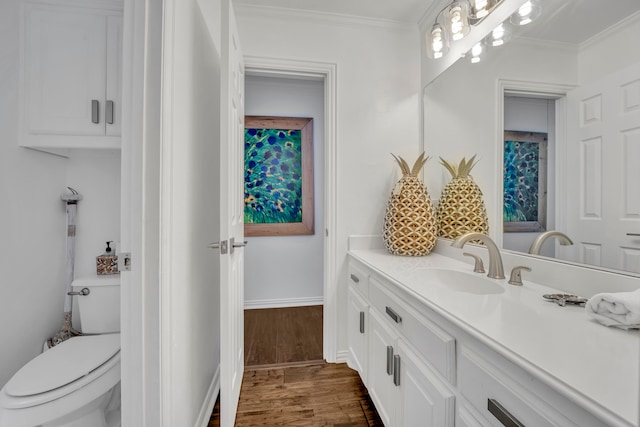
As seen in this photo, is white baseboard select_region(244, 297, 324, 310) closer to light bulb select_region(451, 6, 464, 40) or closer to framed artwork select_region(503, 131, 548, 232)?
framed artwork select_region(503, 131, 548, 232)

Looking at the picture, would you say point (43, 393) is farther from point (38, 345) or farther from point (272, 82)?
point (272, 82)

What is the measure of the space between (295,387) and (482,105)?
1.93 metres

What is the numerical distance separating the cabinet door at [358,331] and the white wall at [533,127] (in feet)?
2.60

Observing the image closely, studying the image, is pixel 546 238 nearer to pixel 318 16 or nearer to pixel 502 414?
pixel 502 414

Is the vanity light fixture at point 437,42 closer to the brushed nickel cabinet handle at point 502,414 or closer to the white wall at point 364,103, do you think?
the white wall at point 364,103

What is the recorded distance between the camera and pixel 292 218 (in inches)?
117

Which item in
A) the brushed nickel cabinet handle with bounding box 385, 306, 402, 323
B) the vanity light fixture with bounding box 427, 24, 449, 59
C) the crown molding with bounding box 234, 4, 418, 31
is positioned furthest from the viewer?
the crown molding with bounding box 234, 4, 418, 31

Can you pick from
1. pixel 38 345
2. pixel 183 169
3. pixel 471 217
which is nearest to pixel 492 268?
pixel 471 217

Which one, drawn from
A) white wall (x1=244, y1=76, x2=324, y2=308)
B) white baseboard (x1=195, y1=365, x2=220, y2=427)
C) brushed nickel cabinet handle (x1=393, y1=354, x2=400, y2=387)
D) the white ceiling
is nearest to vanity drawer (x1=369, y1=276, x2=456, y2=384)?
brushed nickel cabinet handle (x1=393, y1=354, x2=400, y2=387)

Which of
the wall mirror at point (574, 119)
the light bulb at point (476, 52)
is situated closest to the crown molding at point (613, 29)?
the wall mirror at point (574, 119)

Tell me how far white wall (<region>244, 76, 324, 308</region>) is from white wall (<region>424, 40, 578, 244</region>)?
1.36 m

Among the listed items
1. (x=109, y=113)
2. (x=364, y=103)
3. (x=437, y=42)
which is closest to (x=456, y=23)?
(x=437, y=42)

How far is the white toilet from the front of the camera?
0.99 meters

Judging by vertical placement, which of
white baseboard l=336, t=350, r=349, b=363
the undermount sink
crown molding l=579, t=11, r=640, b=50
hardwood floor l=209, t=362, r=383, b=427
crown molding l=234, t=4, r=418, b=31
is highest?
crown molding l=234, t=4, r=418, b=31
